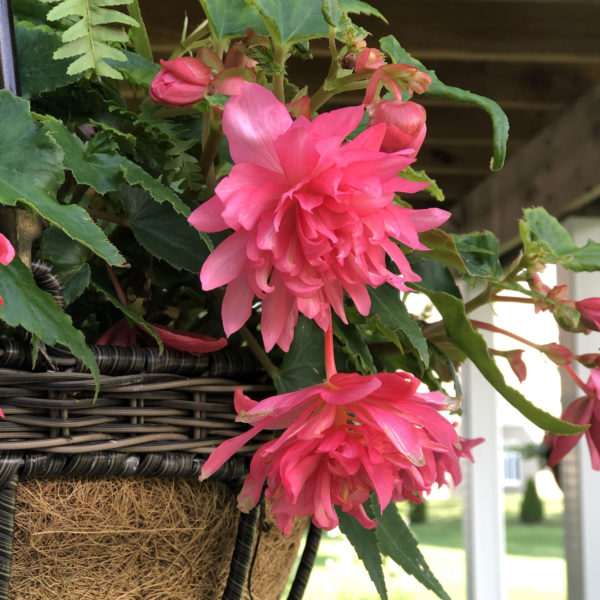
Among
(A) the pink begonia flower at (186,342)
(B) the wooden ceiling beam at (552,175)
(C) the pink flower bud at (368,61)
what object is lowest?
(A) the pink begonia flower at (186,342)

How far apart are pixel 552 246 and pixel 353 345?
0.20m

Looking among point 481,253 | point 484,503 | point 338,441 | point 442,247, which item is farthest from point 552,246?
point 484,503

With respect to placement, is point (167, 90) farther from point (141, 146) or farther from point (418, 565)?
point (418, 565)

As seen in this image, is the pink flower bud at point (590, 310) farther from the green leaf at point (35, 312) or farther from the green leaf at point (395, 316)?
the green leaf at point (35, 312)

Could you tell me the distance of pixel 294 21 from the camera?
0.39 meters

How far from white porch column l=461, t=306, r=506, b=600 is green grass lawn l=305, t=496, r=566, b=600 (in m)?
0.28

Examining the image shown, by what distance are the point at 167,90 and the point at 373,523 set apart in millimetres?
205

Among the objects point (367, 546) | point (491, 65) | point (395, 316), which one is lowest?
point (367, 546)

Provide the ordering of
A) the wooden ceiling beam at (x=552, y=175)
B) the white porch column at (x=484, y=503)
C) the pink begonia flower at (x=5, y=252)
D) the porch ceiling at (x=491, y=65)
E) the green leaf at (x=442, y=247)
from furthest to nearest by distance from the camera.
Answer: the white porch column at (x=484, y=503), the wooden ceiling beam at (x=552, y=175), the porch ceiling at (x=491, y=65), the green leaf at (x=442, y=247), the pink begonia flower at (x=5, y=252)

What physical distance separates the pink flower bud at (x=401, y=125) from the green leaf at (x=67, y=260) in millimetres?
147

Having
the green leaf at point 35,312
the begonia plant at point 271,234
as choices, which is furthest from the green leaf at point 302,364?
the green leaf at point 35,312

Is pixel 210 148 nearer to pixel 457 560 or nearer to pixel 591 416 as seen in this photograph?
pixel 591 416

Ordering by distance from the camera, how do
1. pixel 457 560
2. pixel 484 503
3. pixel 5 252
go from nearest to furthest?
pixel 5 252 → pixel 484 503 → pixel 457 560

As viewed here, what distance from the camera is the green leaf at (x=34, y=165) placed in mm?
318
